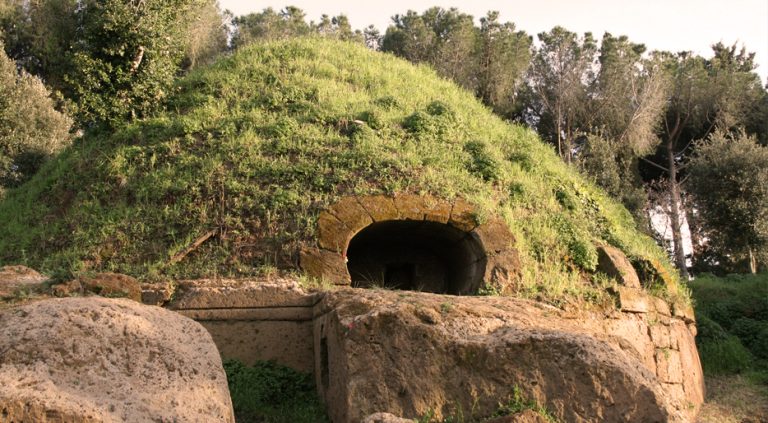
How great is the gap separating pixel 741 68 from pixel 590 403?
2902 centimetres

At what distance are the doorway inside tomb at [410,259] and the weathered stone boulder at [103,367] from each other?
5.07 m

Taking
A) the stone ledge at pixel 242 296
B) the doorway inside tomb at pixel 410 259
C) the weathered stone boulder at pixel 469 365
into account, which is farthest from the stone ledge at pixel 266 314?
the doorway inside tomb at pixel 410 259

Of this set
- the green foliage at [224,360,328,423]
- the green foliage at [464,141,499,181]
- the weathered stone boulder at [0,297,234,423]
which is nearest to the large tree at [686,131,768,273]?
the green foliage at [464,141,499,181]

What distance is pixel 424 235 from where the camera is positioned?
420 inches

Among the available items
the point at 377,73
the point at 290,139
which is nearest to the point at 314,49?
the point at 377,73

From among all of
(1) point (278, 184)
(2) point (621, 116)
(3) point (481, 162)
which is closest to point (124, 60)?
(1) point (278, 184)

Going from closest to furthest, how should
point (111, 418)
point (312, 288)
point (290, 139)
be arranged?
1. point (111, 418)
2. point (312, 288)
3. point (290, 139)

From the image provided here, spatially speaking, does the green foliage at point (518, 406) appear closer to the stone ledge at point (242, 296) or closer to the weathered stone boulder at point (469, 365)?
the weathered stone boulder at point (469, 365)

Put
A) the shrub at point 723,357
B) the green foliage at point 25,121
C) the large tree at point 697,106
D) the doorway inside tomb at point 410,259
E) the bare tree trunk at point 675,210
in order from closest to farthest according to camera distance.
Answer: the doorway inside tomb at point 410,259, the shrub at point 723,357, the green foliage at point 25,121, the bare tree trunk at point 675,210, the large tree at point 697,106

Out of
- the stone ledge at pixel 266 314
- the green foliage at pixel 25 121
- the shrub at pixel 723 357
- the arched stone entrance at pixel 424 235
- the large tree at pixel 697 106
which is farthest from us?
the large tree at pixel 697 106

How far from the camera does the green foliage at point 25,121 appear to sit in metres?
20.0

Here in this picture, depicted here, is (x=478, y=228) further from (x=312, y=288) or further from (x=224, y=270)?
(x=224, y=270)

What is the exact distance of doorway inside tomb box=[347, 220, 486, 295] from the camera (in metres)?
10.4

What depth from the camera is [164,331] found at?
17.5 ft
